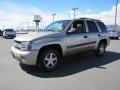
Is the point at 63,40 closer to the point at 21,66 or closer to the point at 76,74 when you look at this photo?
the point at 76,74

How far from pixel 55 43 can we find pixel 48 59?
615mm

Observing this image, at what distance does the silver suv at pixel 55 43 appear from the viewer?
603 centimetres

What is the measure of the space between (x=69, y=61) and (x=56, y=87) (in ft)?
11.0

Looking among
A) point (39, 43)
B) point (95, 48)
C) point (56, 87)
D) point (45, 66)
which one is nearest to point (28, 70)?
point (45, 66)

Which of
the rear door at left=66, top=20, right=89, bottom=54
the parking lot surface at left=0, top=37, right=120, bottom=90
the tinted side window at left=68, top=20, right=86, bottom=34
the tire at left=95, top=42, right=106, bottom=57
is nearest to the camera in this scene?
the parking lot surface at left=0, top=37, right=120, bottom=90

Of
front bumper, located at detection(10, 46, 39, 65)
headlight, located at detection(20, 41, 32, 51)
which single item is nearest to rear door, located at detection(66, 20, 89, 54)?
front bumper, located at detection(10, 46, 39, 65)

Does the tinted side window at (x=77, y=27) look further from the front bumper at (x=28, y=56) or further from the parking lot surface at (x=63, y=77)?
the front bumper at (x=28, y=56)

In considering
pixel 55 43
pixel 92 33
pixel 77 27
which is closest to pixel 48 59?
pixel 55 43

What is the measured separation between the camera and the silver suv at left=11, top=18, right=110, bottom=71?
603cm

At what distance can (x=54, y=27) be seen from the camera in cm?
757

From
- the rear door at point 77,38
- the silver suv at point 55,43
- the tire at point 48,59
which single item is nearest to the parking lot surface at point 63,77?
the tire at point 48,59

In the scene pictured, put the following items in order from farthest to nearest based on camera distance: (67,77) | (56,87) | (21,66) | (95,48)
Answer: (95,48) → (21,66) → (67,77) → (56,87)

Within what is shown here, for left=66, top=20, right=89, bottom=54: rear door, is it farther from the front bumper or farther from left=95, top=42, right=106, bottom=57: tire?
the front bumper

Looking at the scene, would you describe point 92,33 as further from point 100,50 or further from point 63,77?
point 63,77
